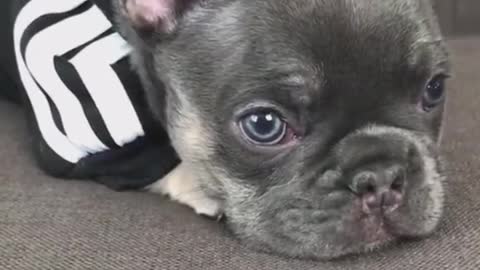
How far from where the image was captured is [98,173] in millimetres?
1672

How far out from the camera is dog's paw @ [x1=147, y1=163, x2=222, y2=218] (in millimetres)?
1530

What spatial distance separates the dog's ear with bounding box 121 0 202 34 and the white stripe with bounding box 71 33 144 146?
0.43ft

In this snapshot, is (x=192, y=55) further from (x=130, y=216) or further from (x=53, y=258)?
(x=53, y=258)

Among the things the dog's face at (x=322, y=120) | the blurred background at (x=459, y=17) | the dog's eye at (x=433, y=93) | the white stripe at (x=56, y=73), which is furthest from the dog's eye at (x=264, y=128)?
the blurred background at (x=459, y=17)

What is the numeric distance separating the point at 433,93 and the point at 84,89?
23.0 inches

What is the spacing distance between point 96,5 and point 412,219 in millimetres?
716

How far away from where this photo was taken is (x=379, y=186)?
1300 millimetres

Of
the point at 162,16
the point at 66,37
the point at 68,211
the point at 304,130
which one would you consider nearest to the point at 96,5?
the point at 66,37

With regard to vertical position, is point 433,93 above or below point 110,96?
above

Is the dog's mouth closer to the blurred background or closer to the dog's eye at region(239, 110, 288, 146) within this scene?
the dog's eye at region(239, 110, 288, 146)

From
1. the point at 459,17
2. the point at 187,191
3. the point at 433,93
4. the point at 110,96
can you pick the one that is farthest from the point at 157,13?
the point at 459,17

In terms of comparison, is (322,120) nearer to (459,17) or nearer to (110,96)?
(110,96)

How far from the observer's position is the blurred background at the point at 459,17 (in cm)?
283

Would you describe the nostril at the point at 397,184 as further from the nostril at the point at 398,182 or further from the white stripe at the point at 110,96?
the white stripe at the point at 110,96
